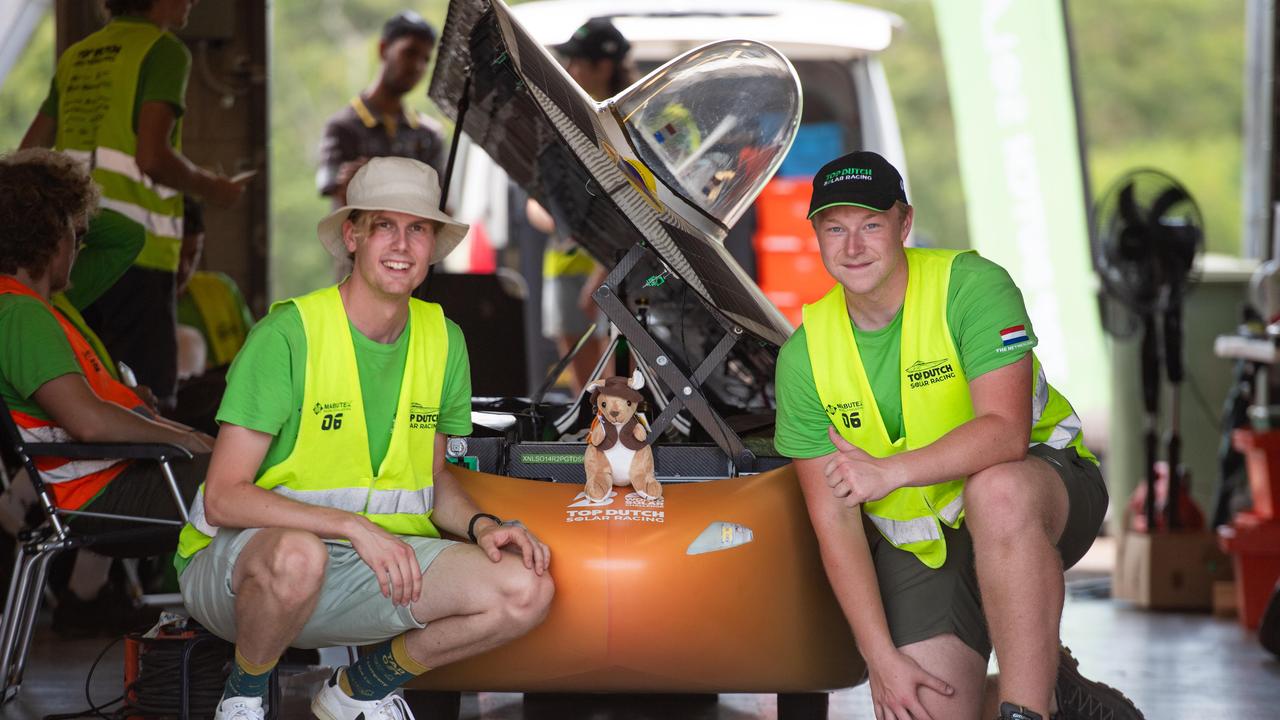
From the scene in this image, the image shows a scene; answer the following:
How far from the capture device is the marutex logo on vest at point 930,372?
9.78 ft

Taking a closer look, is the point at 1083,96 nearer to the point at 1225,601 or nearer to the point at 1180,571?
the point at 1180,571

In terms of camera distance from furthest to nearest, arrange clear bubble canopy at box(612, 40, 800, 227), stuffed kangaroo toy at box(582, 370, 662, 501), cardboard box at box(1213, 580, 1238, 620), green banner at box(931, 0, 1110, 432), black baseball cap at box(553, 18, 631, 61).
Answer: green banner at box(931, 0, 1110, 432)
cardboard box at box(1213, 580, 1238, 620)
black baseball cap at box(553, 18, 631, 61)
clear bubble canopy at box(612, 40, 800, 227)
stuffed kangaroo toy at box(582, 370, 662, 501)

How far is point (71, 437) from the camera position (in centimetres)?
367

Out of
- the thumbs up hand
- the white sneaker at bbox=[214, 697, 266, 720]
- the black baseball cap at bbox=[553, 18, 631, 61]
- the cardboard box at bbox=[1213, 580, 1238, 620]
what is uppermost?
the black baseball cap at bbox=[553, 18, 631, 61]

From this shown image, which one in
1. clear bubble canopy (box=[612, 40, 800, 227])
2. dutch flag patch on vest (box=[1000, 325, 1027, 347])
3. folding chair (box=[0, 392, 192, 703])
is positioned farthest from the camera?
folding chair (box=[0, 392, 192, 703])

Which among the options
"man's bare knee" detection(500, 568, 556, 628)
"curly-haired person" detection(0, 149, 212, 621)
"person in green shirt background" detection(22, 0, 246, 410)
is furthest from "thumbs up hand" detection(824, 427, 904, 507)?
"person in green shirt background" detection(22, 0, 246, 410)

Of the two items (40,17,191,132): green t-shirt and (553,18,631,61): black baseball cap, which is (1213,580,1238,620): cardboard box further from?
(40,17,191,132): green t-shirt

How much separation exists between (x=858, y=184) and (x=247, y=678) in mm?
1552

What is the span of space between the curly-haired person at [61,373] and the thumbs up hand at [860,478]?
6.10ft

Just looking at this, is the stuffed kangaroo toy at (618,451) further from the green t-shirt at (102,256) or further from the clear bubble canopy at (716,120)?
the green t-shirt at (102,256)

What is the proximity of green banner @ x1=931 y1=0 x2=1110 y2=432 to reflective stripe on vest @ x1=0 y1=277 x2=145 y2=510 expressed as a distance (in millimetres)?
5220

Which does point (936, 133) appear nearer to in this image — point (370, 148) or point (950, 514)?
point (370, 148)

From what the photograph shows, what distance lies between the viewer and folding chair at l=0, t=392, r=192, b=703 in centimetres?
352

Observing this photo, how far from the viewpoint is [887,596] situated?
3074 millimetres
